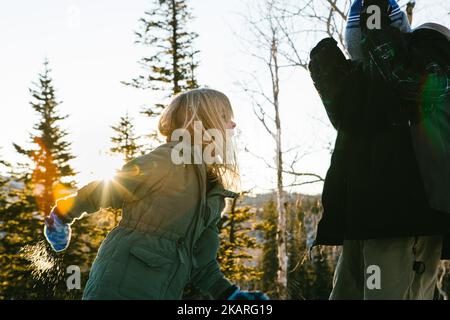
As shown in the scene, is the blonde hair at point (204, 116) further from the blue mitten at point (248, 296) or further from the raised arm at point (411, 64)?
the raised arm at point (411, 64)

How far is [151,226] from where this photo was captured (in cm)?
217

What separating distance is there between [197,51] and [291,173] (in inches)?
274

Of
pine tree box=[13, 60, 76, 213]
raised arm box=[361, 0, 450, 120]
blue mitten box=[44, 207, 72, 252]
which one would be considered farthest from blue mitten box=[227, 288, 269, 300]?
pine tree box=[13, 60, 76, 213]

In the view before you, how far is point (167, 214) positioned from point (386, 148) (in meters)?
1.12

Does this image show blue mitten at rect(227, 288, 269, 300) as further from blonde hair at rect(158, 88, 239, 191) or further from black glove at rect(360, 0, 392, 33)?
black glove at rect(360, 0, 392, 33)

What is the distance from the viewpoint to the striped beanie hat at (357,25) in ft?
7.55

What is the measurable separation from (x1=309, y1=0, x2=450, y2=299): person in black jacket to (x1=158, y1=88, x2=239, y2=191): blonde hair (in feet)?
1.81

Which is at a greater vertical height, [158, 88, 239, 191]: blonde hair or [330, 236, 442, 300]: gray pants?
[158, 88, 239, 191]: blonde hair

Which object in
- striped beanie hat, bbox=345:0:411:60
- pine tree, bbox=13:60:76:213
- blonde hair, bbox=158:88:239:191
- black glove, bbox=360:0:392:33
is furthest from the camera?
pine tree, bbox=13:60:76:213

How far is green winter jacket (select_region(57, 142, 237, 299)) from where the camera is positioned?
2080mm

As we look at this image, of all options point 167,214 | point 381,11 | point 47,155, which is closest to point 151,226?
point 167,214

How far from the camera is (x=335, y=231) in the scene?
237 cm

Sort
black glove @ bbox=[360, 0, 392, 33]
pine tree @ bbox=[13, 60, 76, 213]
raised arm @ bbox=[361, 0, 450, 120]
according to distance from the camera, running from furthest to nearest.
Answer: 1. pine tree @ bbox=[13, 60, 76, 213]
2. black glove @ bbox=[360, 0, 392, 33]
3. raised arm @ bbox=[361, 0, 450, 120]
